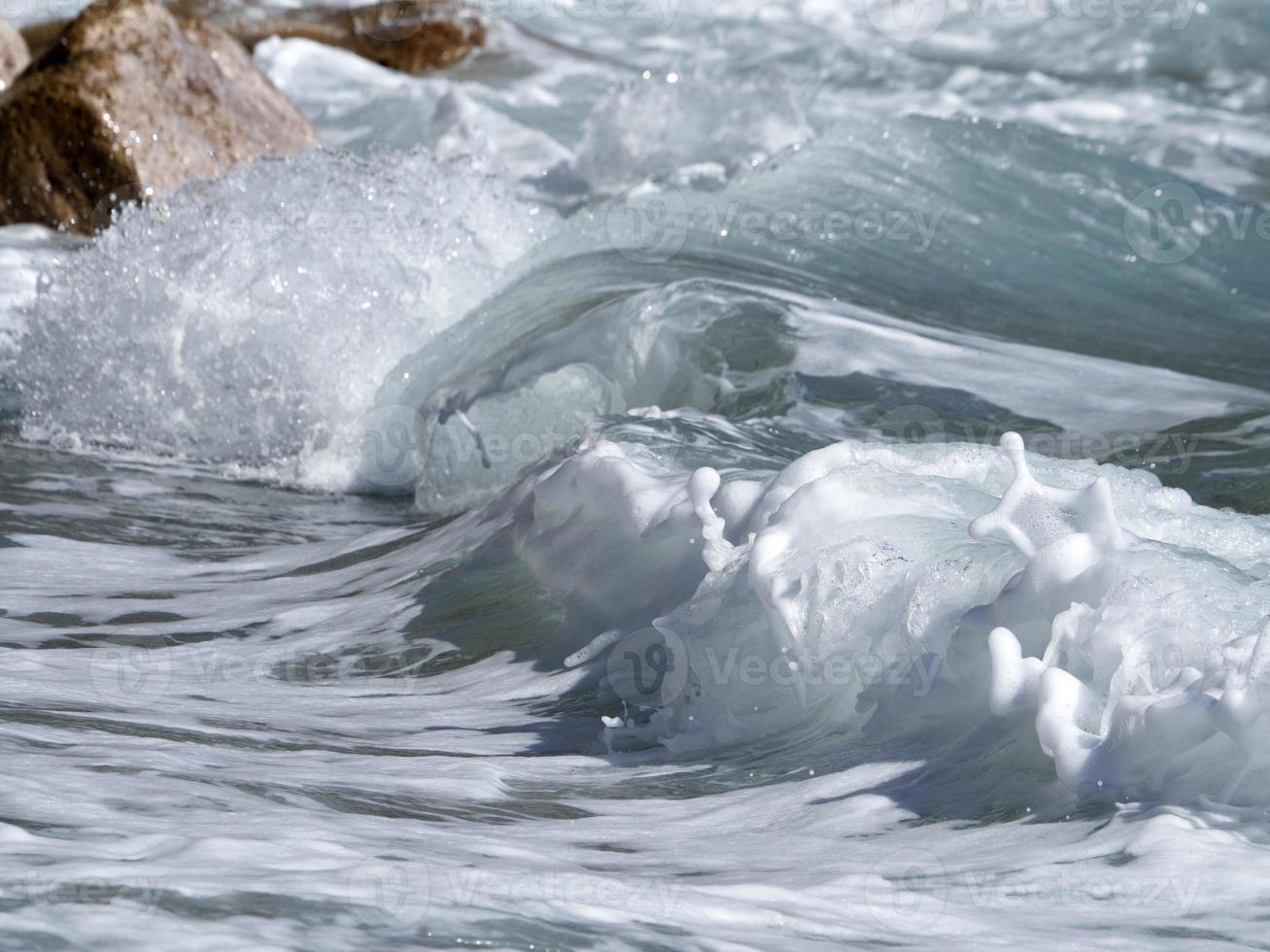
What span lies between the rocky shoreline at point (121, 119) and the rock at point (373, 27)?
5157 millimetres

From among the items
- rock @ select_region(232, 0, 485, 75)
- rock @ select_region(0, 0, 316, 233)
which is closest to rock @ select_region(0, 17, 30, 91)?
rock @ select_region(0, 0, 316, 233)

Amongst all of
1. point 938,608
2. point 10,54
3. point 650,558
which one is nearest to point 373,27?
point 10,54

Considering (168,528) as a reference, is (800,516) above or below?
above

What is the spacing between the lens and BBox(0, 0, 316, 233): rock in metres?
7.71

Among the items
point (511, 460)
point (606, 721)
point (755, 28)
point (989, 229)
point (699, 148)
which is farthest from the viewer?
point (755, 28)

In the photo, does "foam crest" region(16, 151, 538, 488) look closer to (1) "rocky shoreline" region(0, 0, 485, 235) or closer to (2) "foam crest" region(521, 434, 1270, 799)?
(1) "rocky shoreline" region(0, 0, 485, 235)

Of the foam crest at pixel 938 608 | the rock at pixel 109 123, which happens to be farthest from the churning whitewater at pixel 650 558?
the rock at pixel 109 123

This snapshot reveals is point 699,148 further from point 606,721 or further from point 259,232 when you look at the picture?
point 606,721

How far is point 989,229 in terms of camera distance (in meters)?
7.03

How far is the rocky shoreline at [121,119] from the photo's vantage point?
7.71m

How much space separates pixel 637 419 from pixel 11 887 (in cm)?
257

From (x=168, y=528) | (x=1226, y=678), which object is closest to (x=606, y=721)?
(x=1226, y=678)

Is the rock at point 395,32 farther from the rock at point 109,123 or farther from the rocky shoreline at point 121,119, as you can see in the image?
the rock at point 109,123

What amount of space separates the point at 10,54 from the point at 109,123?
2600 mm
